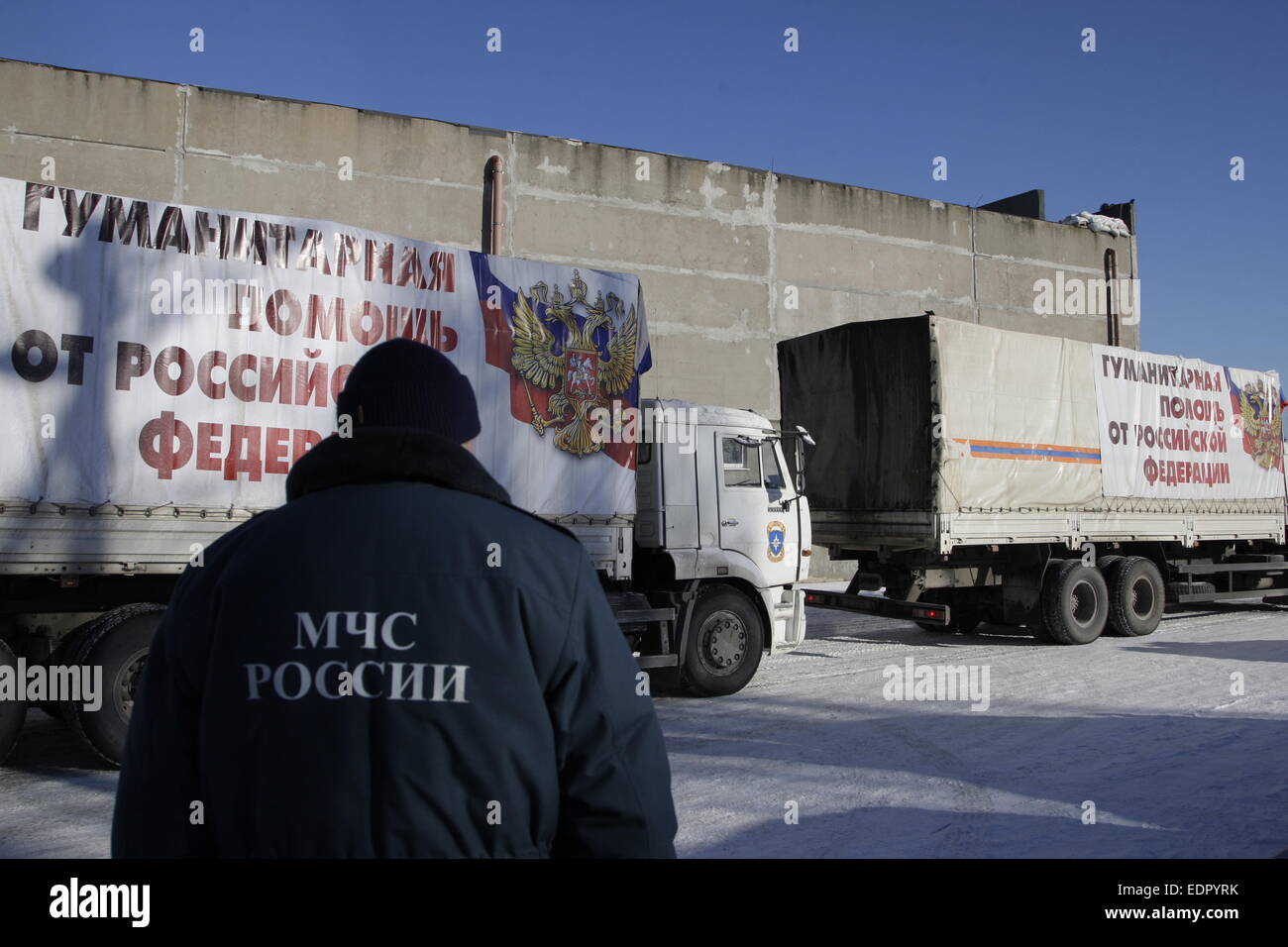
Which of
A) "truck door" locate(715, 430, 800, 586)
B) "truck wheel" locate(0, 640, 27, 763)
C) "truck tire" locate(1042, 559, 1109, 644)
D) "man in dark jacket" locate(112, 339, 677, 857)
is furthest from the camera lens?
"truck tire" locate(1042, 559, 1109, 644)

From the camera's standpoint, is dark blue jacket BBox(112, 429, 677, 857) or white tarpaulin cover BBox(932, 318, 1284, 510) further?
white tarpaulin cover BBox(932, 318, 1284, 510)

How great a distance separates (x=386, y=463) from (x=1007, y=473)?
11807 millimetres

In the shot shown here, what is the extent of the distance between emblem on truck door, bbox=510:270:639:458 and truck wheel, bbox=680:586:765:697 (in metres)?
1.95

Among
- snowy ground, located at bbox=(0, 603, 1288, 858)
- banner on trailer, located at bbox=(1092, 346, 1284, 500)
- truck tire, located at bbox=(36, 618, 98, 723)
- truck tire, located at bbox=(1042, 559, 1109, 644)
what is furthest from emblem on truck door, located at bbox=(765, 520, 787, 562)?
banner on trailer, located at bbox=(1092, 346, 1284, 500)

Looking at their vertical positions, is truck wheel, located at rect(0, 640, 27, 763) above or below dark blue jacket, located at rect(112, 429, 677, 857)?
below

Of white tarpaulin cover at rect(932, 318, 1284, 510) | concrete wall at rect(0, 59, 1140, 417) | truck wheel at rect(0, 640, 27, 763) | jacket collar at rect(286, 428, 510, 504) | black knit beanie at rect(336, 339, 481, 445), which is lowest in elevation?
truck wheel at rect(0, 640, 27, 763)

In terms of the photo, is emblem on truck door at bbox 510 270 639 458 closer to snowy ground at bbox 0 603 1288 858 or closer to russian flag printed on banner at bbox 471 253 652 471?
russian flag printed on banner at bbox 471 253 652 471

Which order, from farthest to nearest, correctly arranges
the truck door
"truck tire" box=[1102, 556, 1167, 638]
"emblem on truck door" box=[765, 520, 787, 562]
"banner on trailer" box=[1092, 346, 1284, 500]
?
"banner on trailer" box=[1092, 346, 1284, 500] < "truck tire" box=[1102, 556, 1167, 638] < "emblem on truck door" box=[765, 520, 787, 562] < the truck door

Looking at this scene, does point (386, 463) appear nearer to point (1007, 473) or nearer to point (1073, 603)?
point (1007, 473)

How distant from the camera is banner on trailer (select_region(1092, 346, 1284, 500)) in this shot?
13.8m

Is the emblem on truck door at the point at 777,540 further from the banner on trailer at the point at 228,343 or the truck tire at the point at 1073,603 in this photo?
the truck tire at the point at 1073,603

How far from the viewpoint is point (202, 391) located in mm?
6922
